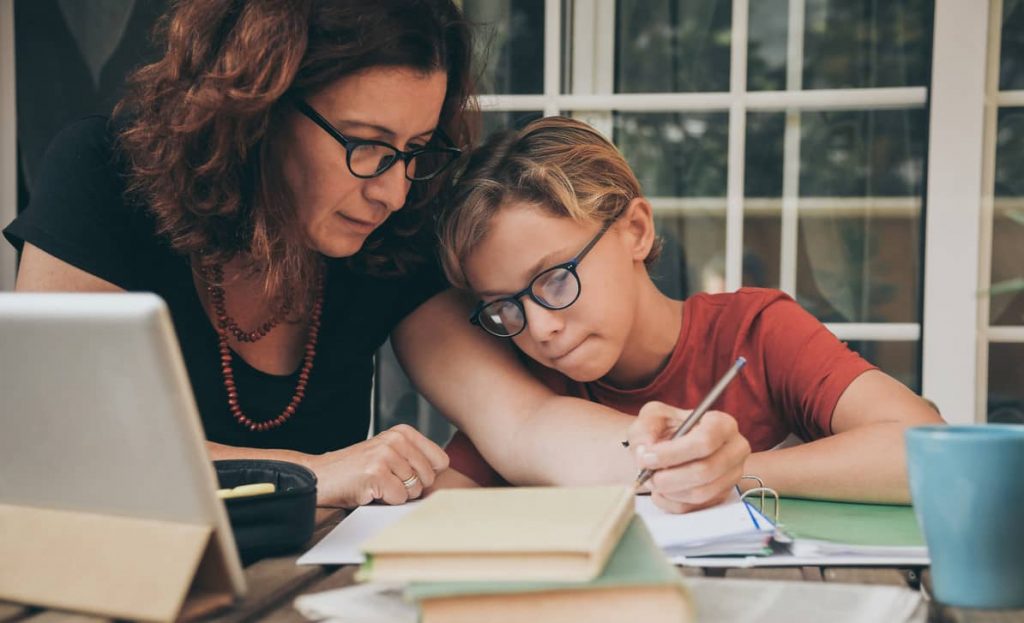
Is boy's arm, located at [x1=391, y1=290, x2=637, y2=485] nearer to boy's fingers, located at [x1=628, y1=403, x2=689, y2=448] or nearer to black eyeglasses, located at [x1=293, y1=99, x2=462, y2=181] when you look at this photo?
boy's fingers, located at [x1=628, y1=403, x2=689, y2=448]

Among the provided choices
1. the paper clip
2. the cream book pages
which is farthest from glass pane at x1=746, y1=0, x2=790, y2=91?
the cream book pages

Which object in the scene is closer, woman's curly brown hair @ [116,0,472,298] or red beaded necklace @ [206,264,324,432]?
woman's curly brown hair @ [116,0,472,298]

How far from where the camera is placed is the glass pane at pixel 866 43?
246cm

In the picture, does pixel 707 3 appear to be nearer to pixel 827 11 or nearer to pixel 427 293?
pixel 827 11

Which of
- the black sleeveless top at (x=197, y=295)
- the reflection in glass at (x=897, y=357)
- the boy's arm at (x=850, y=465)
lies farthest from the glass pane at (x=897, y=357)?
the black sleeveless top at (x=197, y=295)

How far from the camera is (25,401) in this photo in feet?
2.41

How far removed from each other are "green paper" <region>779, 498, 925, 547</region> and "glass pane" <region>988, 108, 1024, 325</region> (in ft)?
5.10

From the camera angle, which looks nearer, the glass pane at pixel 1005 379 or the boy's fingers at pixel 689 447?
the boy's fingers at pixel 689 447

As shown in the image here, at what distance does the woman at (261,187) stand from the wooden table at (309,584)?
0.34 metres

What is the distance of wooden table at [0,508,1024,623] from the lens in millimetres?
732

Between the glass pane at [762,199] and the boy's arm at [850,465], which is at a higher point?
the glass pane at [762,199]

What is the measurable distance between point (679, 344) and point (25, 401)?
3.82 feet

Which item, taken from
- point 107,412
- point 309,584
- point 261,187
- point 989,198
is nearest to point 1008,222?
point 989,198

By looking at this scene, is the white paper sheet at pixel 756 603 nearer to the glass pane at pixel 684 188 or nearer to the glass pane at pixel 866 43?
the glass pane at pixel 684 188
